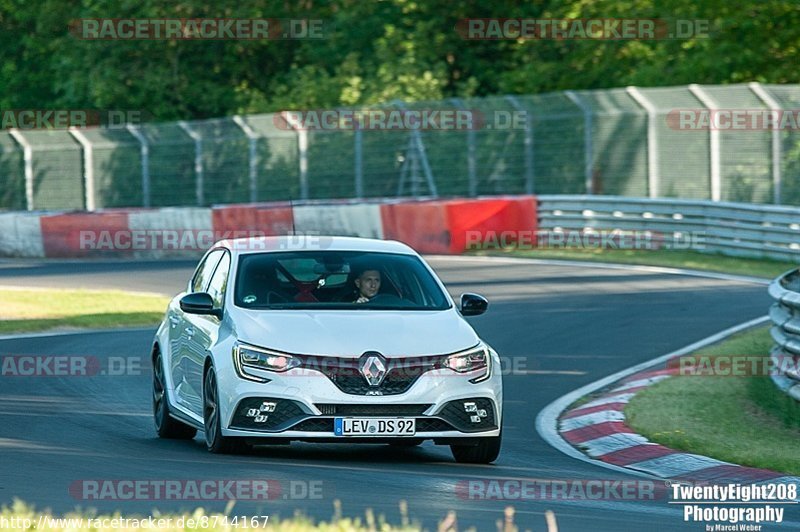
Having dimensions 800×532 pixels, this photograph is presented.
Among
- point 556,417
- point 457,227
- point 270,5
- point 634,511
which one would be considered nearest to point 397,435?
point 634,511

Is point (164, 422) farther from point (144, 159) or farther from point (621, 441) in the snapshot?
point (144, 159)

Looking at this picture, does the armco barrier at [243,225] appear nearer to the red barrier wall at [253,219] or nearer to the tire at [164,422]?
the red barrier wall at [253,219]

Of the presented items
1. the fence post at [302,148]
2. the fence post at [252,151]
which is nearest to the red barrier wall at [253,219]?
the fence post at [302,148]

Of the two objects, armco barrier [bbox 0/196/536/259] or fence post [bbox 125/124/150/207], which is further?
fence post [bbox 125/124/150/207]

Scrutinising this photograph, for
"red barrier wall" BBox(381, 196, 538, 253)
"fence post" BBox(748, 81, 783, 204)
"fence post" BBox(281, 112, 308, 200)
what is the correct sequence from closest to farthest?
"fence post" BBox(748, 81, 783, 204) < "red barrier wall" BBox(381, 196, 538, 253) < "fence post" BBox(281, 112, 308, 200)

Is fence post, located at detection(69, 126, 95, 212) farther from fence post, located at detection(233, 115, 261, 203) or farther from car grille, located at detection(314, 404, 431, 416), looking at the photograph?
car grille, located at detection(314, 404, 431, 416)

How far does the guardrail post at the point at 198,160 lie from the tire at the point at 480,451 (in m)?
27.6

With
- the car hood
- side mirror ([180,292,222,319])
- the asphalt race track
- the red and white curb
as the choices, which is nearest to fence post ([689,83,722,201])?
the asphalt race track

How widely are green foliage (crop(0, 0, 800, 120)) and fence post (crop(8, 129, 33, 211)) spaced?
8069 mm

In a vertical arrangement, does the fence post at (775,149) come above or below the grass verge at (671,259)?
above

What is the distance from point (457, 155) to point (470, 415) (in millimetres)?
24131

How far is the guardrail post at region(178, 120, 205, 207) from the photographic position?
37.8 metres

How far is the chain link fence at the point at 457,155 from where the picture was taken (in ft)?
94.2

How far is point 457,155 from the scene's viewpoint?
34.3 metres
